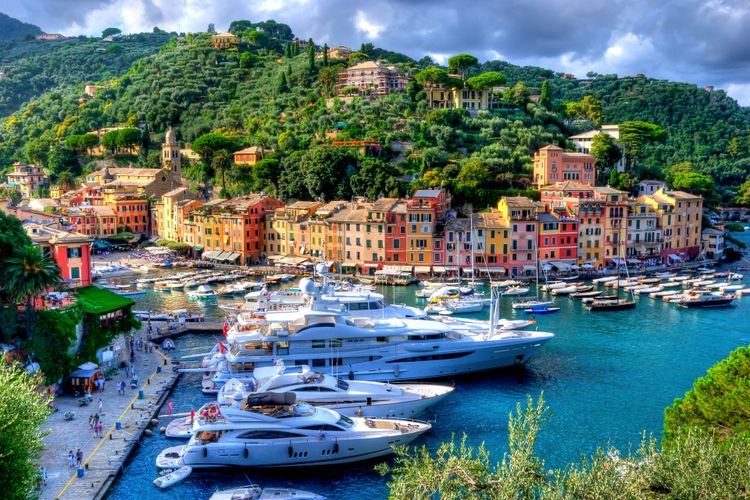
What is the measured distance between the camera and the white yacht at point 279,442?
93.1ft

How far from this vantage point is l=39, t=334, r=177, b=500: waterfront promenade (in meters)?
26.0

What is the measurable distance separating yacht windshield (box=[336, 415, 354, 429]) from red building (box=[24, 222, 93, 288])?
22.8 meters

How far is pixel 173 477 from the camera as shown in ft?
90.7

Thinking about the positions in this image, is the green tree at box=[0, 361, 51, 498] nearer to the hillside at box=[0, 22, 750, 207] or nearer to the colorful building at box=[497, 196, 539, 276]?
the colorful building at box=[497, 196, 539, 276]

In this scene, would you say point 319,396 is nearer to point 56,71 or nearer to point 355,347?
point 355,347

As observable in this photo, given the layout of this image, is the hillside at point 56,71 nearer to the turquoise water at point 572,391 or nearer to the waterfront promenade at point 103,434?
the turquoise water at point 572,391

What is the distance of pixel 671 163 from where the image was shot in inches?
5123

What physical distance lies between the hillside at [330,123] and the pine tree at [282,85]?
22 centimetres

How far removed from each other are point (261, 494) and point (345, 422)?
16.3 ft

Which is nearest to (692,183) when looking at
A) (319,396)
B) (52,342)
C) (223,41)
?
(319,396)

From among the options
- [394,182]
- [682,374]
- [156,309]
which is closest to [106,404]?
[156,309]

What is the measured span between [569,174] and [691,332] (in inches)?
1605

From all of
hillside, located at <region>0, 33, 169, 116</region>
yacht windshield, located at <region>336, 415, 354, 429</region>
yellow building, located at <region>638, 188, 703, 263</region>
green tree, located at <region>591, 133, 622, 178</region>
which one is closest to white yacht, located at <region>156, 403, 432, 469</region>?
yacht windshield, located at <region>336, 415, 354, 429</region>

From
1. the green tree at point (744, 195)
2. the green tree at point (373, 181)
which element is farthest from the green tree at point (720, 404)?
the green tree at point (744, 195)
